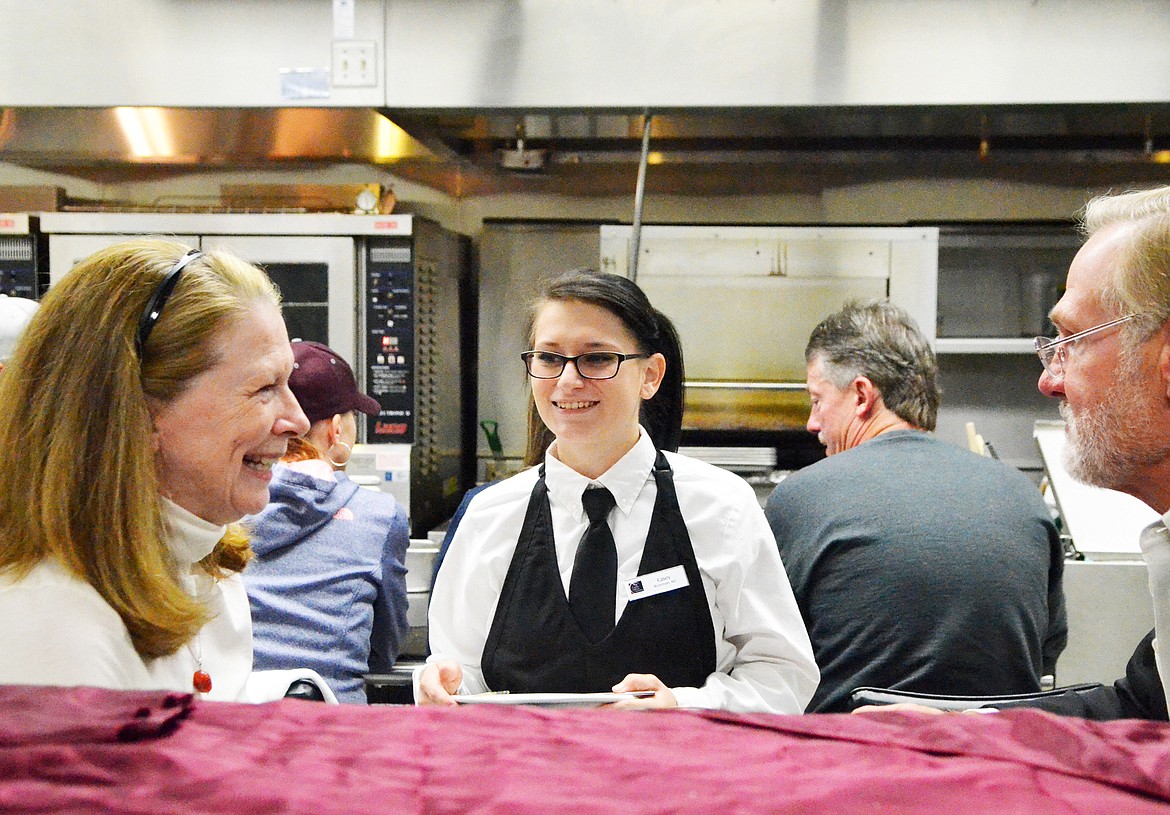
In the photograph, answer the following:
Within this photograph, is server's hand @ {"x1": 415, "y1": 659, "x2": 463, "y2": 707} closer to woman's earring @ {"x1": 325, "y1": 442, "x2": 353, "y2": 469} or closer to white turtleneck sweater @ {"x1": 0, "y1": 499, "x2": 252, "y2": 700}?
white turtleneck sweater @ {"x1": 0, "y1": 499, "x2": 252, "y2": 700}

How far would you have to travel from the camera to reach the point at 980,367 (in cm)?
355

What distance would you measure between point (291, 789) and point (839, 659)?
1.54 metres

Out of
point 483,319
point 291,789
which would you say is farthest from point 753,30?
point 291,789

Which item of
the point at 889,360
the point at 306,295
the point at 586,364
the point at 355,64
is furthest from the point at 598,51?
the point at 586,364

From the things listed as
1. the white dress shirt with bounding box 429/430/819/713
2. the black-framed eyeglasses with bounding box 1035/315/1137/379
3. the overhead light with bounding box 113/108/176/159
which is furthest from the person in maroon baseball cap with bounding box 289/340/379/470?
the black-framed eyeglasses with bounding box 1035/315/1137/379

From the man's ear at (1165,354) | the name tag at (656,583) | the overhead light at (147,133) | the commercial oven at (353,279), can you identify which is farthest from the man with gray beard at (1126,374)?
the overhead light at (147,133)

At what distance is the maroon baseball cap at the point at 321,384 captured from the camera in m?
2.31

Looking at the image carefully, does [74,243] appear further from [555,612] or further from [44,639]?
[44,639]

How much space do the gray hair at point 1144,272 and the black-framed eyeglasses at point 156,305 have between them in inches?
41.4

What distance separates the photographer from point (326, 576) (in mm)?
2010

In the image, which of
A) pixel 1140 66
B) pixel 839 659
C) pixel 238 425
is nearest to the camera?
pixel 238 425

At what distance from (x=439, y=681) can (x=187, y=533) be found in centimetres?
45

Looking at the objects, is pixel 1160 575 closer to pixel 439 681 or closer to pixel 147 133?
pixel 439 681

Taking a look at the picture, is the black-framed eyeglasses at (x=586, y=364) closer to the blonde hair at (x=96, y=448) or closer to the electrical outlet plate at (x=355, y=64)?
the blonde hair at (x=96, y=448)
